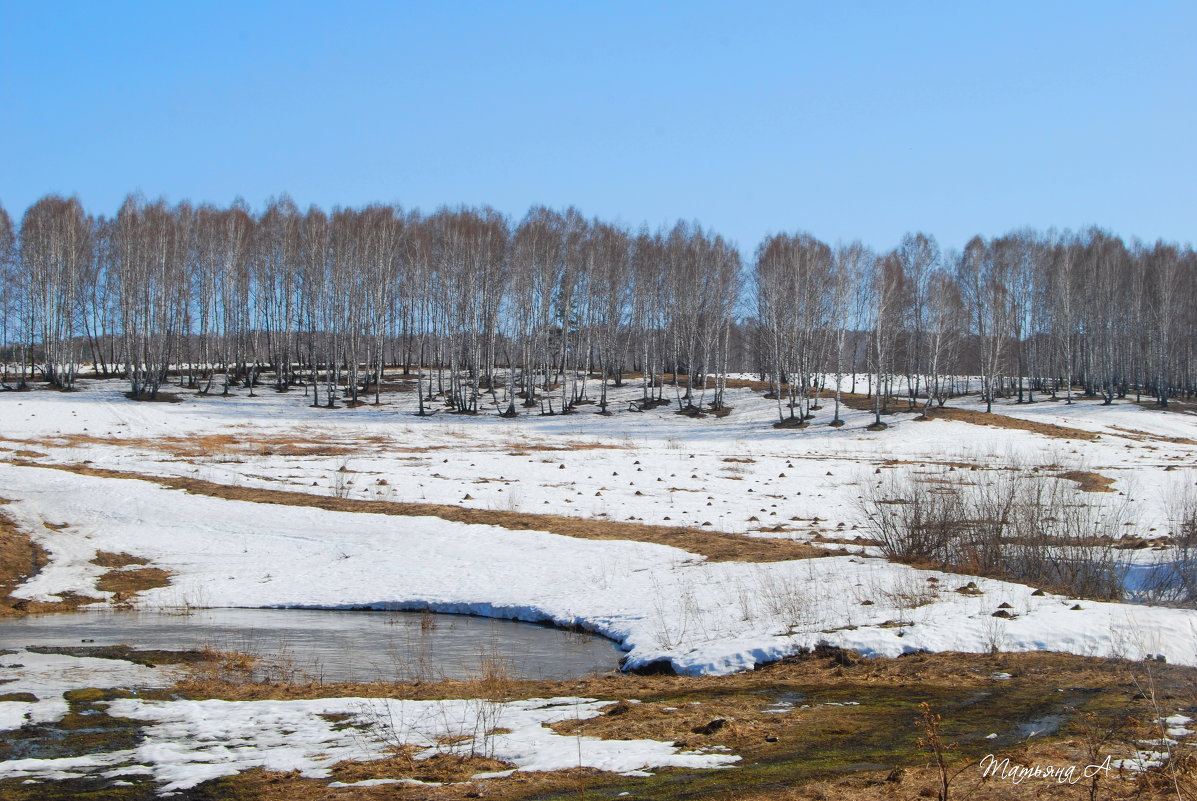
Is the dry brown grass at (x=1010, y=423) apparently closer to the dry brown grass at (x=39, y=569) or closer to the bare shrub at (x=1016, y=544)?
the bare shrub at (x=1016, y=544)

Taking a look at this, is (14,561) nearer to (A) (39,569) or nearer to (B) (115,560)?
(A) (39,569)

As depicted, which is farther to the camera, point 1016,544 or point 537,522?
point 537,522

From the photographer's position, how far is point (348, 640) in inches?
507

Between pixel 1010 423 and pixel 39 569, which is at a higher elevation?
pixel 1010 423

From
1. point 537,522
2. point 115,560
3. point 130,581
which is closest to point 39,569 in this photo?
point 115,560

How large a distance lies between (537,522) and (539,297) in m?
37.0

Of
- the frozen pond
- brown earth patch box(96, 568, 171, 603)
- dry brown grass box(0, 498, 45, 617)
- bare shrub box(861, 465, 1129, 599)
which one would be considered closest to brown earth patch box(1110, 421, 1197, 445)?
bare shrub box(861, 465, 1129, 599)

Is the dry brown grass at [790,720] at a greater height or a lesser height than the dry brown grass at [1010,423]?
lesser

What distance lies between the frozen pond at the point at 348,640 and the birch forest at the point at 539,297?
123ft

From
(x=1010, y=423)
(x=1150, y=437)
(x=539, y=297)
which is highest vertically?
(x=539, y=297)

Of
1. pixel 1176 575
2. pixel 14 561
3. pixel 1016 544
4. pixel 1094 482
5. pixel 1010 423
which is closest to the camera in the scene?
pixel 1176 575

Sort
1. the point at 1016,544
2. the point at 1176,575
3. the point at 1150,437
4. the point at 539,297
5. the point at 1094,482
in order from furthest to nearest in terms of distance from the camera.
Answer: the point at 539,297
the point at 1150,437
the point at 1094,482
the point at 1016,544
the point at 1176,575

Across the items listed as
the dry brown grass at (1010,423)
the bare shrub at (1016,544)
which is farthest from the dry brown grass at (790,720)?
the dry brown grass at (1010,423)

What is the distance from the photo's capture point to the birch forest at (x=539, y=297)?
5447 centimetres
